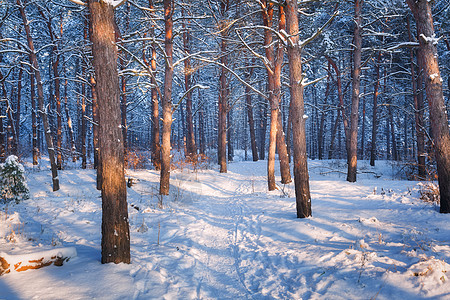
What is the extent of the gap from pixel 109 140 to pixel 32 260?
1.94 m

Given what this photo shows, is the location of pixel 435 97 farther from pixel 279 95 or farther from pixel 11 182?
pixel 11 182

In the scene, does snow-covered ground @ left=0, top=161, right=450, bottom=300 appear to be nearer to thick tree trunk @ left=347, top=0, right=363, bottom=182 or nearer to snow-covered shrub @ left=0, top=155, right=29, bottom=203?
snow-covered shrub @ left=0, top=155, right=29, bottom=203

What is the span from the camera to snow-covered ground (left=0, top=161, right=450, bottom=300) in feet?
9.46

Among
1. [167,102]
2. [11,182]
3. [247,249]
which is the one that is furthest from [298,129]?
[11,182]

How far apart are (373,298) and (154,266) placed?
3.04 m

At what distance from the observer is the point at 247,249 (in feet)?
15.3

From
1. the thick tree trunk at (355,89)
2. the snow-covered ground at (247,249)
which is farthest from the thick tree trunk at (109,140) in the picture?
the thick tree trunk at (355,89)

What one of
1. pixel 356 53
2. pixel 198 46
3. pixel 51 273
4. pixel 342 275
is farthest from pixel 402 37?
pixel 51 273

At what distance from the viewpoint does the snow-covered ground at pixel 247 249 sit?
288 centimetres

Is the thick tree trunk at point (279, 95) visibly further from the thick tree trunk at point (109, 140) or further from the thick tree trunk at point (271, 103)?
the thick tree trunk at point (109, 140)

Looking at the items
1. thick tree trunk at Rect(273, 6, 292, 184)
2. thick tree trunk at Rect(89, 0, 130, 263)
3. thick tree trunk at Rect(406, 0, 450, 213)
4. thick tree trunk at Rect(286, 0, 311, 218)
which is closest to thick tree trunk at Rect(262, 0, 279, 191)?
thick tree trunk at Rect(273, 6, 292, 184)

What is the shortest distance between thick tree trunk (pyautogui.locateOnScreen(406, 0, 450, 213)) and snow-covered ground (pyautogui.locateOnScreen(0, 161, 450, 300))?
85cm

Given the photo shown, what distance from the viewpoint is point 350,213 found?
6074 millimetres

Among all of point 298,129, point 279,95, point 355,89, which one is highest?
point 355,89
